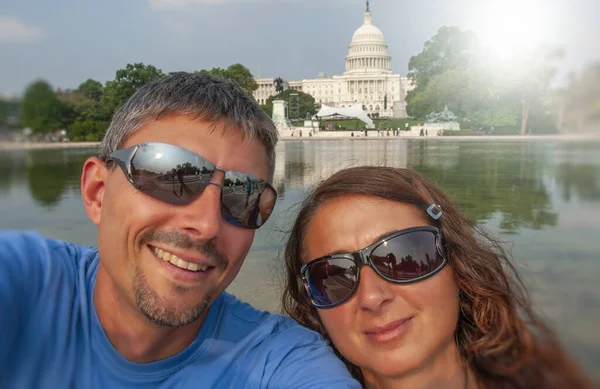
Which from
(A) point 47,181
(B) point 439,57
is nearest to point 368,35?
(B) point 439,57

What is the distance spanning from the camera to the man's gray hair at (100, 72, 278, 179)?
1.75 metres

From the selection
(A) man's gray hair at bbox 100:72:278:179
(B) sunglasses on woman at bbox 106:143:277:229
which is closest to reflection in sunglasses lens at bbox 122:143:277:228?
(B) sunglasses on woman at bbox 106:143:277:229

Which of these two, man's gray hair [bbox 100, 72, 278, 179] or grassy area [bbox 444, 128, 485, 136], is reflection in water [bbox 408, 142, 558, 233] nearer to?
man's gray hair [bbox 100, 72, 278, 179]

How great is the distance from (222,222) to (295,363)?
57 cm

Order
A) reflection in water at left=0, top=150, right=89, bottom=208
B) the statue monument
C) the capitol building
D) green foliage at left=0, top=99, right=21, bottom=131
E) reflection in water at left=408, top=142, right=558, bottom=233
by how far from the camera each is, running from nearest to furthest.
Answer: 1. green foliage at left=0, top=99, right=21, bottom=131
2. reflection in water at left=408, top=142, right=558, bottom=233
3. reflection in water at left=0, top=150, right=89, bottom=208
4. the statue monument
5. the capitol building

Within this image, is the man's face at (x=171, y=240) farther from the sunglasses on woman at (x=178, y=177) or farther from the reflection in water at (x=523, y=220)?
the reflection in water at (x=523, y=220)

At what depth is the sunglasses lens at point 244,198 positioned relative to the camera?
5.63ft

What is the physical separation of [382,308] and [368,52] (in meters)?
112

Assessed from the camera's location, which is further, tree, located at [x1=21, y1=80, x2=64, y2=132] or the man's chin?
the man's chin

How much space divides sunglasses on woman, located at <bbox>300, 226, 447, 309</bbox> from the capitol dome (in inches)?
4318

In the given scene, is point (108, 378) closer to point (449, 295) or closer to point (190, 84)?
point (190, 84)

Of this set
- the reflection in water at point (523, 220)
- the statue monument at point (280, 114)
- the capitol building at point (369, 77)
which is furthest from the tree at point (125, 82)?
the capitol building at point (369, 77)

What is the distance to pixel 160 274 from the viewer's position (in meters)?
1.59

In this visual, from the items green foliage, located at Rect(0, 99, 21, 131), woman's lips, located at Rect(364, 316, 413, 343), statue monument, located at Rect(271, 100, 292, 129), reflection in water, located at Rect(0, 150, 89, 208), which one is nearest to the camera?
green foliage, located at Rect(0, 99, 21, 131)
